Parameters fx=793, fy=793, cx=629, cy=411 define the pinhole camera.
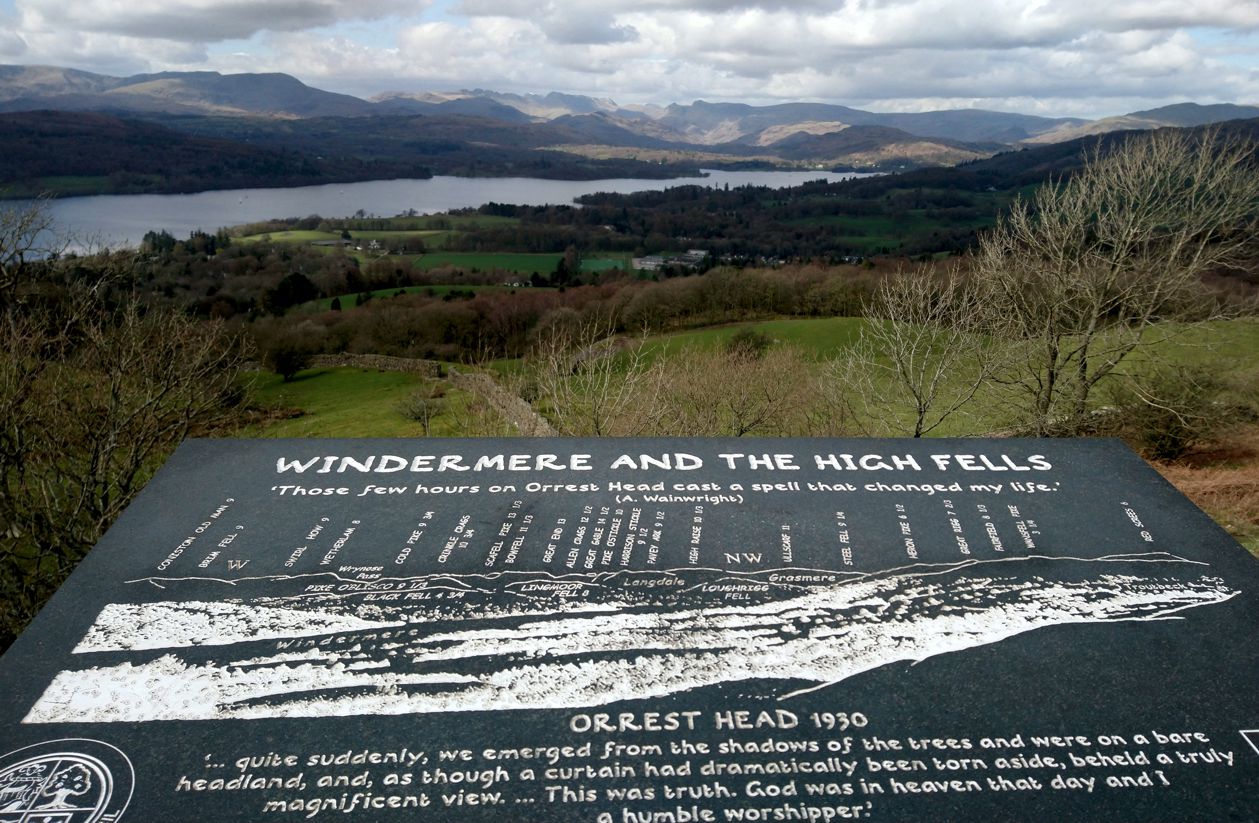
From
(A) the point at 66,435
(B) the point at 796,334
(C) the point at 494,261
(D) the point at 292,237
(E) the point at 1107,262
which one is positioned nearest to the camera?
(A) the point at 66,435

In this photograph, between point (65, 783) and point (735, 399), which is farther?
point (735, 399)

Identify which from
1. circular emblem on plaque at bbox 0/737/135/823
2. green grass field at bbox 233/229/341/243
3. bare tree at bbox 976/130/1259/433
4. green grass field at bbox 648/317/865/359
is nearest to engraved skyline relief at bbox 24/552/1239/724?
circular emblem on plaque at bbox 0/737/135/823

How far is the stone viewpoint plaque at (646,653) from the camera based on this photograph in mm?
3229

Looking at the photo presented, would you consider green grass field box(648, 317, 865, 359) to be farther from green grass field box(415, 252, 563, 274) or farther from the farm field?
green grass field box(415, 252, 563, 274)

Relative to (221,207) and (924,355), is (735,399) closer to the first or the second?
(924,355)

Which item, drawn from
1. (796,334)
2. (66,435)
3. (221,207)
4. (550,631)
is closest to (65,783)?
(550,631)

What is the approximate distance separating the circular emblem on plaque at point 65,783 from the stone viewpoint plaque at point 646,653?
11mm

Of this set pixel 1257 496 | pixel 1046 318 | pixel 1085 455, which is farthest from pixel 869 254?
pixel 1085 455

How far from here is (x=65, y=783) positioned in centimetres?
326

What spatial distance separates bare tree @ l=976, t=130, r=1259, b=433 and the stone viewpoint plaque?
18482 mm

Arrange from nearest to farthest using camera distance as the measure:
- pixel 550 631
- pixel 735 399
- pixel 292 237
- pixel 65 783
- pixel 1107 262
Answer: pixel 65 783
pixel 550 631
pixel 1107 262
pixel 735 399
pixel 292 237

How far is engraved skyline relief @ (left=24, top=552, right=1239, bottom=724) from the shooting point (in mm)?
3766

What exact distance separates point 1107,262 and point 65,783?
2618 centimetres

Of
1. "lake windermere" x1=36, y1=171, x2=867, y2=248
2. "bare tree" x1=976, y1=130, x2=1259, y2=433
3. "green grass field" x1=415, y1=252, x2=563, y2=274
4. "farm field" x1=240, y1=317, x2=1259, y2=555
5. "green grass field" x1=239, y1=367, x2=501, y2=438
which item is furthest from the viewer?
"lake windermere" x1=36, y1=171, x2=867, y2=248
